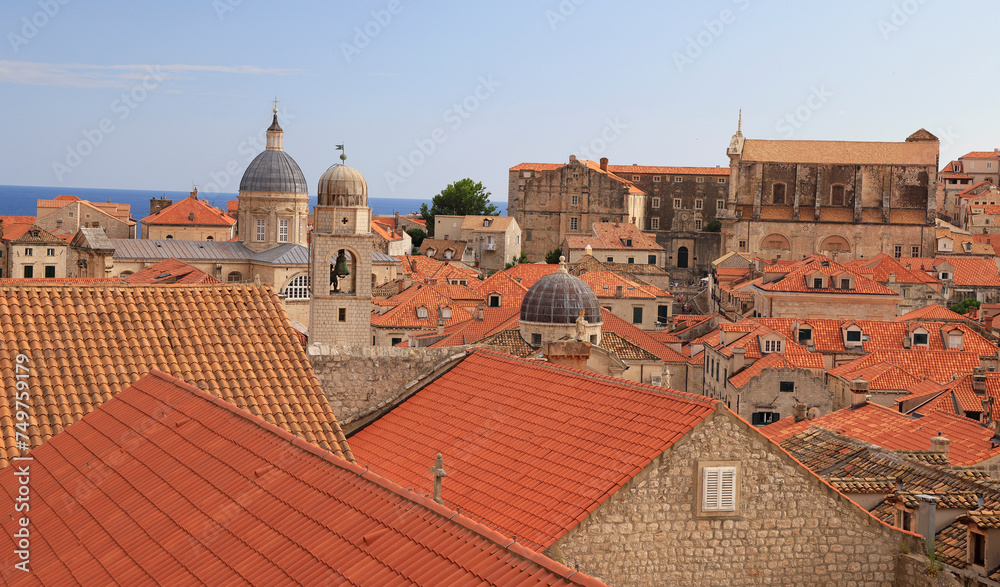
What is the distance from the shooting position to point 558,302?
3400 cm

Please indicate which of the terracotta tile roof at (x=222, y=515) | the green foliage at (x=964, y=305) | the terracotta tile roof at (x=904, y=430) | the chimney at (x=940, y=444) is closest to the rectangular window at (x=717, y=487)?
the terracotta tile roof at (x=222, y=515)

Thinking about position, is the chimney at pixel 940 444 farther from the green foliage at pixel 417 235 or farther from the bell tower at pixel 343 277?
the green foliage at pixel 417 235

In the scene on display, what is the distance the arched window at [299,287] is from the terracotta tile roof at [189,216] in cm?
3350

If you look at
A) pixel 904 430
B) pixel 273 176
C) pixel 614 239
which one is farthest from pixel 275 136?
pixel 904 430

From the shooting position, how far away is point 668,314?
69.7 meters

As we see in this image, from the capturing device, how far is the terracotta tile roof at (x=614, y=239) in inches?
3698

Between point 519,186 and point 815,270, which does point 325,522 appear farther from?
point 519,186

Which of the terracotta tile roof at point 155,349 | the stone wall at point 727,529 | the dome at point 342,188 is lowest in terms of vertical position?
the stone wall at point 727,529

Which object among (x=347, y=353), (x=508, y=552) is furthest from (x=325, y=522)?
(x=347, y=353)

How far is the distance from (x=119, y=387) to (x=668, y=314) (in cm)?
5927

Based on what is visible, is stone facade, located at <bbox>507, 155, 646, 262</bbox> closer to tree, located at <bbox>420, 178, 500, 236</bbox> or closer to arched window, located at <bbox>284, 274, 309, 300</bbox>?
tree, located at <bbox>420, 178, 500, 236</bbox>

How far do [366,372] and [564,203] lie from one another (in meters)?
95.8

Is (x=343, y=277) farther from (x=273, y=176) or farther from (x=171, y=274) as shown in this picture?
(x=273, y=176)

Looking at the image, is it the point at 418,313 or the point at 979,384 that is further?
the point at 418,313
